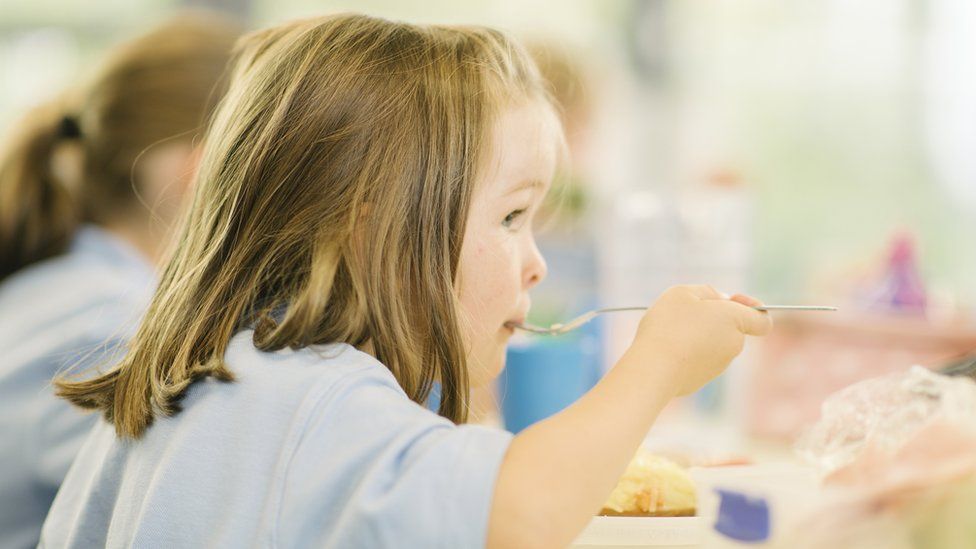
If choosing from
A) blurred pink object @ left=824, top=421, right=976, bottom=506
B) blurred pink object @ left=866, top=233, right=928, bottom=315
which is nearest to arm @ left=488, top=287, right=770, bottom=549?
blurred pink object @ left=824, top=421, right=976, bottom=506

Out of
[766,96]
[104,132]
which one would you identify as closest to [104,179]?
[104,132]

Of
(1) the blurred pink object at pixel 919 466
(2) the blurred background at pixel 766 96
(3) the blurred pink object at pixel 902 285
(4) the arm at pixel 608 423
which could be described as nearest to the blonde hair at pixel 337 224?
(4) the arm at pixel 608 423

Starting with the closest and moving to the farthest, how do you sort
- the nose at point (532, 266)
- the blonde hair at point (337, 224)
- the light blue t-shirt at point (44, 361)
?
the blonde hair at point (337, 224) → the nose at point (532, 266) → the light blue t-shirt at point (44, 361)

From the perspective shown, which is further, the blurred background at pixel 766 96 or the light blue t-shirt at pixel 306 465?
the blurred background at pixel 766 96

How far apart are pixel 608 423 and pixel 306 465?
0.17m

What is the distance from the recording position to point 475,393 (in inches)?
31.8

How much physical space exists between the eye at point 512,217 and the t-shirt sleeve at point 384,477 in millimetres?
185

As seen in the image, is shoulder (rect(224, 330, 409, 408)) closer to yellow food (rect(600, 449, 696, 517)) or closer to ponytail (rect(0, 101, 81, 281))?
yellow food (rect(600, 449, 696, 517))

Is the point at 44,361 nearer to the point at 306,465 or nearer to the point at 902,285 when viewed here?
the point at 306,465

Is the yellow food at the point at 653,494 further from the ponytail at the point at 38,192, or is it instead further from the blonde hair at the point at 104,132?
the ponytail at the point at 38,192

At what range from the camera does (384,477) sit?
492mm

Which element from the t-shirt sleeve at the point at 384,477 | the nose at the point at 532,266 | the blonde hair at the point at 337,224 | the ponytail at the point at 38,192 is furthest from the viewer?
the ponytail at the point at 38,192

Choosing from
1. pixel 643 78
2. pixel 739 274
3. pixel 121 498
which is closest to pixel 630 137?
pixel 643 78

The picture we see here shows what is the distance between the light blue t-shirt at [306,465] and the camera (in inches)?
19.1
